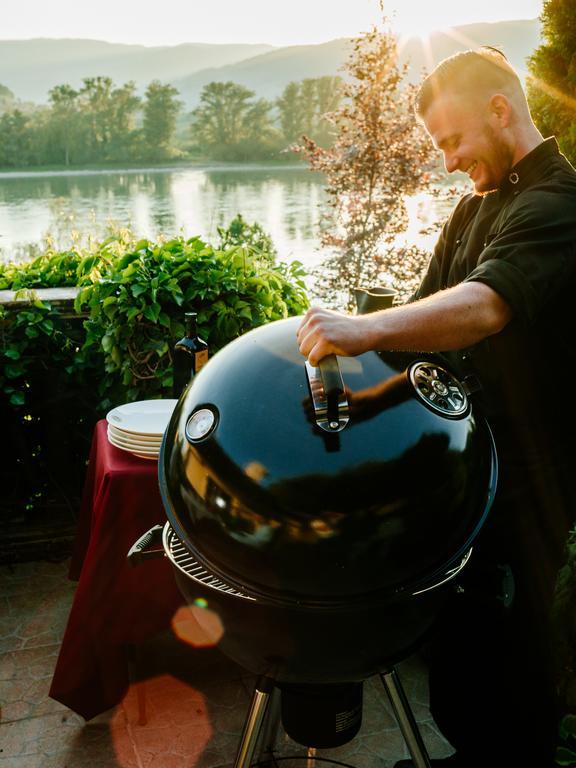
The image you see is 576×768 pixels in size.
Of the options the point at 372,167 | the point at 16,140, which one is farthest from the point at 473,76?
the point at 16,140

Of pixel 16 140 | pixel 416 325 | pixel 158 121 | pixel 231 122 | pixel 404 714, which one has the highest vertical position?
pixel 158 121

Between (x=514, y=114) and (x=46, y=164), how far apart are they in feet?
168

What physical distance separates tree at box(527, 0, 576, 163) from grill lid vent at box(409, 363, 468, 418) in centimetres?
257

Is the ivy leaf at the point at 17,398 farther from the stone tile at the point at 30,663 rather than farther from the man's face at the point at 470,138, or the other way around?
the man's face at the point at 470,138

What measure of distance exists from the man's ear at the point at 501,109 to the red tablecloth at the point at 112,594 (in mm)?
1480

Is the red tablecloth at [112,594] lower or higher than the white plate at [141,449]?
lower

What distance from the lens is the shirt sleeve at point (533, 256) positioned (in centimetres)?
150

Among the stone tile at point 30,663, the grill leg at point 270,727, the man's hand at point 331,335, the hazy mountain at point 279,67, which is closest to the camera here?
the man's hand at point 331,335

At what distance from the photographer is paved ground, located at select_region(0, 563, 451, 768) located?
92.4 inches

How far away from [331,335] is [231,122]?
49102 millimetres

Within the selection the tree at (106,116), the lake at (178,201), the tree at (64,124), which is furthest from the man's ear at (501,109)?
the tree at (106,116)

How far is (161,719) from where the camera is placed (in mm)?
2516

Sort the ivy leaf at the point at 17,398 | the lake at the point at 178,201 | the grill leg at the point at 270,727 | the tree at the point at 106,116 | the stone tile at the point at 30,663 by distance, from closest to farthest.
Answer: the grill leg at the point at 270,727 → the stone tile at the point at 30,663 → the ivy leaf at the point at 17,398 → the lake at the point at 178,201 → the tree at the point at 106,116

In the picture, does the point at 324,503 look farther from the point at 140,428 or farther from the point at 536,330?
the point at 140,428
